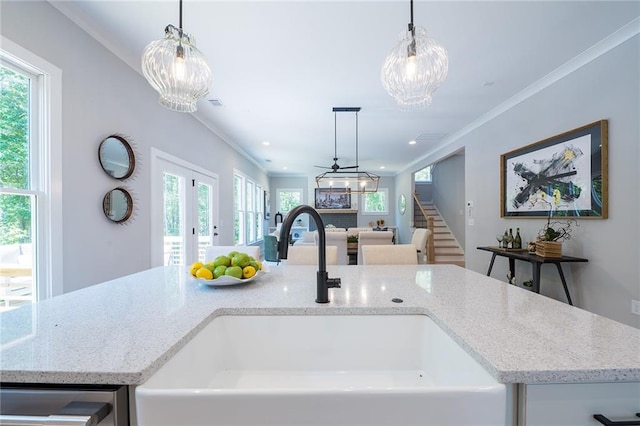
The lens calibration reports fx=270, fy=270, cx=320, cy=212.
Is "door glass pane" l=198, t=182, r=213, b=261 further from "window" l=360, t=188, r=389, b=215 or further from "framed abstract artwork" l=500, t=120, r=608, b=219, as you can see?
"window" l=360, t=188, r=389, b=215

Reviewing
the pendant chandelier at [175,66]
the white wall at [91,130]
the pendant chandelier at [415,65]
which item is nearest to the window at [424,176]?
the pendant chandelier at [415,65]

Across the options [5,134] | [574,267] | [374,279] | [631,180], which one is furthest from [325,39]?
[574,267]

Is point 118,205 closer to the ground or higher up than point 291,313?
higher up

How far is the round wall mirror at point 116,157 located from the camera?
225 centimetres

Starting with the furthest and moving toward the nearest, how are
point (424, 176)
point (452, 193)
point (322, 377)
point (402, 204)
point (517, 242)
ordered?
point (424, 176)
point (402, 204)
point (452, 193)
point (517, 242)
point (322, 377)

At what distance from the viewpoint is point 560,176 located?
2770 mm

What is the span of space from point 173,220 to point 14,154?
1.82 metres

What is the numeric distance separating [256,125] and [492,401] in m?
4.45

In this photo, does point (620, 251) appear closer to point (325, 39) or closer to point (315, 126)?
point (325, 39)

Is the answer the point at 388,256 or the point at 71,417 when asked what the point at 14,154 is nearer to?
the point at 71,417

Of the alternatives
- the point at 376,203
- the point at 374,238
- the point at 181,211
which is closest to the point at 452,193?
the point at 376,203

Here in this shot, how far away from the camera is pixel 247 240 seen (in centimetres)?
682

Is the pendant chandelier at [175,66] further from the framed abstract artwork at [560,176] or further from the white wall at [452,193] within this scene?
the white wall at [452,193]

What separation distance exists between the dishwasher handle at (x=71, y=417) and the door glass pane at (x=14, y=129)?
5.70ft
